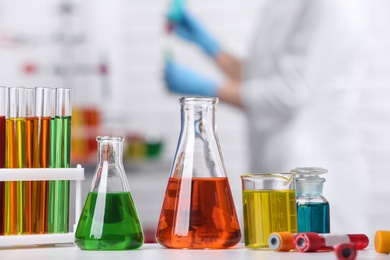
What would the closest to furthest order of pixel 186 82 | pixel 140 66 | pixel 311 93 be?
1. pixel 311 93
2. pixel 186 82
3. pixel 140 66

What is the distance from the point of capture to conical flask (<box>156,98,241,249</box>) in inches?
36.0

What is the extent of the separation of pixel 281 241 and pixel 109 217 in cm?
→ 20

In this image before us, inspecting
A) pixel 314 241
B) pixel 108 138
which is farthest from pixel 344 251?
pixel 108 138

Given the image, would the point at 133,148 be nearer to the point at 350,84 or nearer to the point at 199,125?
the point at 350,84

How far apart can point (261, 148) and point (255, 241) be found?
2212mm

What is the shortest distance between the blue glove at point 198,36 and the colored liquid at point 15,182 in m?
2.85

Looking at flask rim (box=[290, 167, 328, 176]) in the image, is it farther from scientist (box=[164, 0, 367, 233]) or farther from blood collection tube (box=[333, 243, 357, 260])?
scientist (box=[164, 0, 367, 233])

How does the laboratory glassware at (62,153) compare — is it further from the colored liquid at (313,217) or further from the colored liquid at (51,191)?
the colored liquid at (313,217)

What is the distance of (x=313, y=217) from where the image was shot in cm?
98

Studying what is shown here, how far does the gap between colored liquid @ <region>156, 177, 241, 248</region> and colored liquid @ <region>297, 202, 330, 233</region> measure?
96 mm

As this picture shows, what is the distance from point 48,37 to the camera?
3.95m

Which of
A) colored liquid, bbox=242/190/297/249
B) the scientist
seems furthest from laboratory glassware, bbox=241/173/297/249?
the scientist

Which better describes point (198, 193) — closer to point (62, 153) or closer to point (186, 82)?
point (62, 153)

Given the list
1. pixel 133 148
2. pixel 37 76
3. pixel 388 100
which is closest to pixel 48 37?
pixel 37 76
